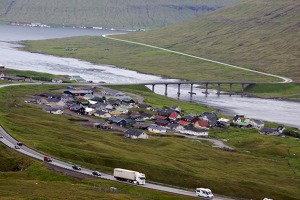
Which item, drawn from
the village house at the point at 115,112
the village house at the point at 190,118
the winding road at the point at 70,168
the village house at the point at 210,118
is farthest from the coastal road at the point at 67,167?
the village house at the point at 210,118

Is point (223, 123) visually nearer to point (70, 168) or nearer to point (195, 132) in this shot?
point (195, 132)

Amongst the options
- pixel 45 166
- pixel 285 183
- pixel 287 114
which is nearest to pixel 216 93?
pixel 287 114

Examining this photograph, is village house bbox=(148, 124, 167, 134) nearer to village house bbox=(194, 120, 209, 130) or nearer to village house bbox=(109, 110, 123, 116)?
village house bbox=(194, 120, 209, 130)

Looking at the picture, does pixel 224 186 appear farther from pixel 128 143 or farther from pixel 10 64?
pixel 10 64

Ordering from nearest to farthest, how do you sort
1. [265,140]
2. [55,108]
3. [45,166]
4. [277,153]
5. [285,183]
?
1. [45,166]
2. [285,183]
3. [277,153]
4. [265,140]
5. [55,108]

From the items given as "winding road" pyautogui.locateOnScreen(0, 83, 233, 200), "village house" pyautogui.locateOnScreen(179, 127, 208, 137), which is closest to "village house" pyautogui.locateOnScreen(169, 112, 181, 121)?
"village house" pyautogui.locateOnScreen(179, 127, 208, 137)

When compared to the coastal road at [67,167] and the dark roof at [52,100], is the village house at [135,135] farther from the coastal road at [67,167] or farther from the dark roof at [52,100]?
the dark roof at [52,100]
